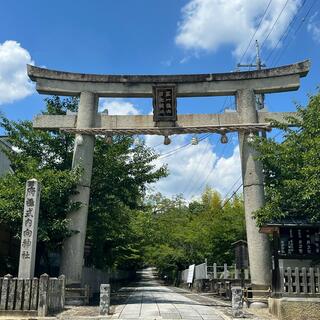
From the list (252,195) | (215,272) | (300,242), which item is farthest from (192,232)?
(300,242)

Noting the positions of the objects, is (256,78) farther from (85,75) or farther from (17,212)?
(17,212)

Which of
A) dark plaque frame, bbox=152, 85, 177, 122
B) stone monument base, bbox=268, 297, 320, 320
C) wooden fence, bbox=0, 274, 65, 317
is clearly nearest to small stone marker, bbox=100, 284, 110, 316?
wooden fence, bbox=0, 274, 65, 317

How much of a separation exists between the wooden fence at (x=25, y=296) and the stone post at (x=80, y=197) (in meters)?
3.87

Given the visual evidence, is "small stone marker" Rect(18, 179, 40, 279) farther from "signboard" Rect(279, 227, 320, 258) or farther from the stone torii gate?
"signboard" Rect(279, 227, 320, 258)

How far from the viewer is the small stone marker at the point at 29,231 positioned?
14.2 metres

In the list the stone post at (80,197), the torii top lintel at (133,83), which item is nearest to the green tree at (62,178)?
the stone post at (80,197)

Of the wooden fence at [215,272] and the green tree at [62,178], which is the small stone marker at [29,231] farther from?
the wooden fence at [215,272]

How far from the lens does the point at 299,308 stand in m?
12.7

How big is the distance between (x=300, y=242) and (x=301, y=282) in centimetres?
158

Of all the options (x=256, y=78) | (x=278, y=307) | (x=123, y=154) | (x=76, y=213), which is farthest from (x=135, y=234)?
(x=278, y=307)

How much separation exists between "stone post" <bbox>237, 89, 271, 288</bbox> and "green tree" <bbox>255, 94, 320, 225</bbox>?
0.87 m

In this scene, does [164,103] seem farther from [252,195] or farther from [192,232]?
[192,232]

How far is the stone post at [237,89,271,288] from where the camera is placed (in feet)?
54.6

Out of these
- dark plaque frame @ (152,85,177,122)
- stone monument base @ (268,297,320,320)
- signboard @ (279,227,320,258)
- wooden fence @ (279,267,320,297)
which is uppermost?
dark plaque frame @ (152,85,177,122)
